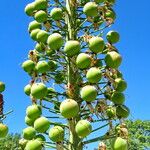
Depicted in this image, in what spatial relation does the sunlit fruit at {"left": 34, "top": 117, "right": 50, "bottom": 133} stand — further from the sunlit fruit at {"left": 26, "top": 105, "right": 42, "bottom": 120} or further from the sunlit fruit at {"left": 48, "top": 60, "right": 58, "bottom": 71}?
the sunlit fruit at {"left": 48, "top": 60, "right": 58, "bottom": 71}

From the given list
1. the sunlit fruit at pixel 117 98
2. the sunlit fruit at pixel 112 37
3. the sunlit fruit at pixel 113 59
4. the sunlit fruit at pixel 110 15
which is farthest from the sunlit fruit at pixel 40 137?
the sunlit fruit at pixel 110 15

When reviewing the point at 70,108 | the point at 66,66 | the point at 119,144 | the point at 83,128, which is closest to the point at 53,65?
the point at 66,66

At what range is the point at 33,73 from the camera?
863 centimetres

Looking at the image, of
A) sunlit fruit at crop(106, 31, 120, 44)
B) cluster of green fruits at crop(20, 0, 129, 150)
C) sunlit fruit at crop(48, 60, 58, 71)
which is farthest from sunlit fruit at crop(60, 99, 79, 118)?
sunlit fruit at crop(106, 31, 120, 44)

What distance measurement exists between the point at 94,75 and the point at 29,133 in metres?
1.54

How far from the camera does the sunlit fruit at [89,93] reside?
7.51m

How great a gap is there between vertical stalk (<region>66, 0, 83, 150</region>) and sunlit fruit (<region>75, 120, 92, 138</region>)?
14.9 inches

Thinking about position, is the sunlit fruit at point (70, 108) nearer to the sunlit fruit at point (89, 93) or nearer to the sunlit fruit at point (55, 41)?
the sunlit fruit at point (89, 93)

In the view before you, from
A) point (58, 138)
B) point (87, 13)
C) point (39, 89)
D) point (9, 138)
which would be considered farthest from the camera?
point (9, 138)

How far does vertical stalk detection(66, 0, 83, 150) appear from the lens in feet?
25.4

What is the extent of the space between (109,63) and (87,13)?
1093mm

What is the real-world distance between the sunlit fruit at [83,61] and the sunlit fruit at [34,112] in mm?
978

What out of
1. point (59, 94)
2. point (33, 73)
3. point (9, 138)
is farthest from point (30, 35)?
point (9, 138)

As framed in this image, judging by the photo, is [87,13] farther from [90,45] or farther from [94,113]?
[94,113]
